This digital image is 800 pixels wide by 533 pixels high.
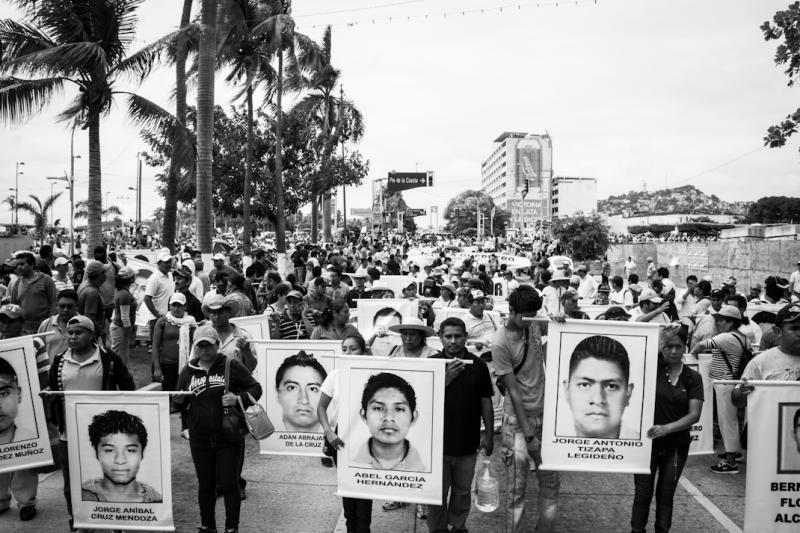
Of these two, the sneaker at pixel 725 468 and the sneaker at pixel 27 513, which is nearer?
the sneaker at pixel 27 513

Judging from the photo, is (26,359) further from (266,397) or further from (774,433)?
(774,433)

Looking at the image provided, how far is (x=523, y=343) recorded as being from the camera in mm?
5203

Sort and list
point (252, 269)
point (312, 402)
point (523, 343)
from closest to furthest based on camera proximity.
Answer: point (523, 343), point (312, 402), point (252, 269)

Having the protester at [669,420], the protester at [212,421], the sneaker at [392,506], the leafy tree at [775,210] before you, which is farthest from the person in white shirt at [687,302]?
the leafy tree at [775,210]

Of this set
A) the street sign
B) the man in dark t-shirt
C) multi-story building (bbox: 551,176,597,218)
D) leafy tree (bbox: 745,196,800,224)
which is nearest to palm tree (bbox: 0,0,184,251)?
the man in dark t-shirt

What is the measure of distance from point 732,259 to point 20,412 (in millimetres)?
22958

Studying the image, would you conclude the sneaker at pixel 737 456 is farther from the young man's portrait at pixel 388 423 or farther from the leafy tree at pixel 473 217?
the leafy tree at pixel 473 217

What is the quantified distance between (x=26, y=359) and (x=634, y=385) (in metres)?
4.73

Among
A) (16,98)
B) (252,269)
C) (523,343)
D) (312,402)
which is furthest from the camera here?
(252,269)

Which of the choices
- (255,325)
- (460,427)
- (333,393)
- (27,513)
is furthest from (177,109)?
(460,427)

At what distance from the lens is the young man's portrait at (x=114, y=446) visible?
501cm

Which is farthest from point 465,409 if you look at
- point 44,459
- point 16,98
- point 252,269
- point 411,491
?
point 16,98

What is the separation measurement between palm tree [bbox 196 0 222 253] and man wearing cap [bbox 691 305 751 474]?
1220 centimetres

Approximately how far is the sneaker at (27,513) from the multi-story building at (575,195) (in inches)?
6378
